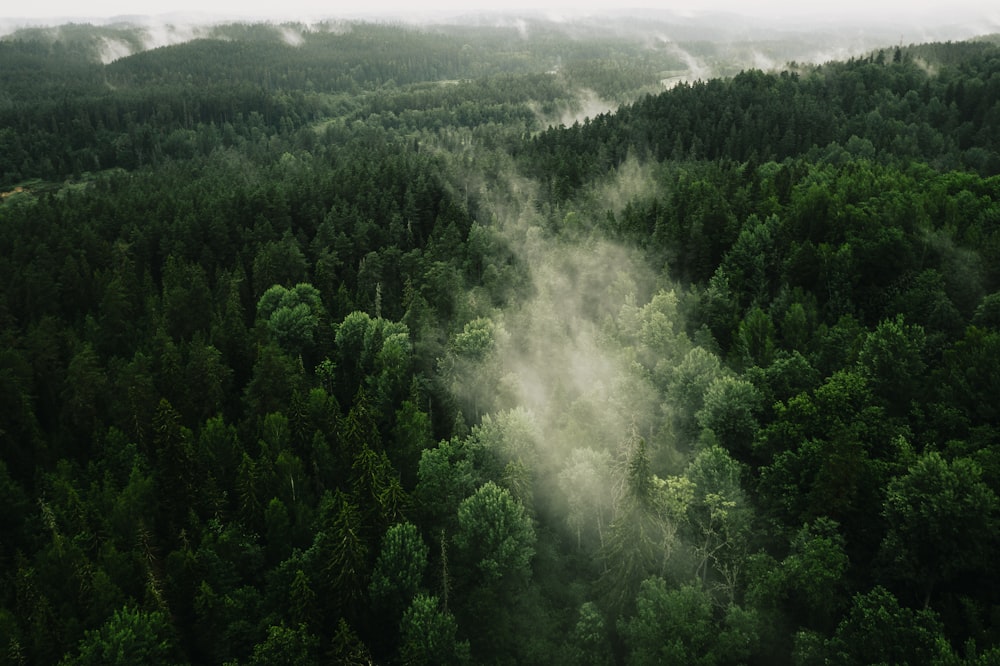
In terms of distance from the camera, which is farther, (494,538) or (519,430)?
(519,430)

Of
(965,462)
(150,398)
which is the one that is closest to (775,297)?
(965,462)

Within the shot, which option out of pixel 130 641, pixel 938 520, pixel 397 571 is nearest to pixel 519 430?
pixel 397 571

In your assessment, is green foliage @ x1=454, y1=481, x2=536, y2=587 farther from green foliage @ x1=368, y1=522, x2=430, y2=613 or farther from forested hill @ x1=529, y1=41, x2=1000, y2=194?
forested hill @ x1=529, y1=41, x2=1000, y2=194

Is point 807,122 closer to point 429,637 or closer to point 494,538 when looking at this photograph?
point 494,538

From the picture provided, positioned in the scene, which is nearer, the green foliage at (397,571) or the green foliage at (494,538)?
the green foliage at (397,571)

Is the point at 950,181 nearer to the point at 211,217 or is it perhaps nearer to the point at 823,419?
the point at 823,419

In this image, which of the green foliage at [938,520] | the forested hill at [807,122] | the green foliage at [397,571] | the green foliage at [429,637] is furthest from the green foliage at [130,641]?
the forested hill at [807,122]

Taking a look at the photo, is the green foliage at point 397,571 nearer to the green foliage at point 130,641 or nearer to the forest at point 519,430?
the forest at point 519,430

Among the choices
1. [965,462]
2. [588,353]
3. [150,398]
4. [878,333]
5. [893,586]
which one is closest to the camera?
[965,462]
